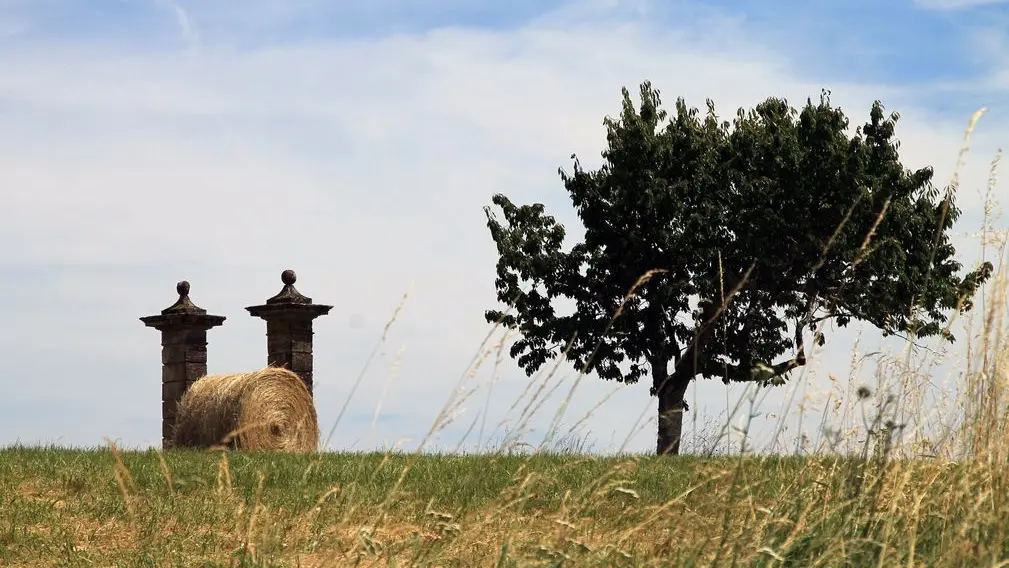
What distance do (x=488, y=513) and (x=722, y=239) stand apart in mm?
20107

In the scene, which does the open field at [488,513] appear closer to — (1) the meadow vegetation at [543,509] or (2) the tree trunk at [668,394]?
(1) the meadow vegetation at [543,509]

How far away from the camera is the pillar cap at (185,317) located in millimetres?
20609

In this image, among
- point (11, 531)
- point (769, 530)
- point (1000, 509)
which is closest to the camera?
point (1000, 509)

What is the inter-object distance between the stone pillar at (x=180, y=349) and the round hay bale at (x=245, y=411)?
334 cm

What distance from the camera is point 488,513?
193 inches

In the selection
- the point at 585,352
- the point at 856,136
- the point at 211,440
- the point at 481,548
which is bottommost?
the point at 481,548

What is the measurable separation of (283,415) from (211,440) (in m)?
→ 1.22

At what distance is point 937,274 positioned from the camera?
2502 cm

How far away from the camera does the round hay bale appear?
16203 mm

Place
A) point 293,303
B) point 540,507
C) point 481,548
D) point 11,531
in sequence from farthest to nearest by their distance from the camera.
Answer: point 293,303 < point 540,507 < point 11,531 < point 481,548

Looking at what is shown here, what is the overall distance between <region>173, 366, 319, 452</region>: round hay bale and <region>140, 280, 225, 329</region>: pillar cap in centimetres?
352

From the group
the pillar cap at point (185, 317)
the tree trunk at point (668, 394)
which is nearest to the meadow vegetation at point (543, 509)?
the pillar cap at point (185, 317)

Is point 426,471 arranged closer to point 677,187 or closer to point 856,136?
point 677,187

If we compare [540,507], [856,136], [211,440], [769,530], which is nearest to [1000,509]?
[769,530]
